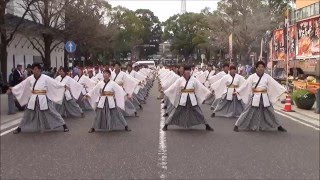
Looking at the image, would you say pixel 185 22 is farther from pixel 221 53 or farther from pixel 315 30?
pixel 315 30

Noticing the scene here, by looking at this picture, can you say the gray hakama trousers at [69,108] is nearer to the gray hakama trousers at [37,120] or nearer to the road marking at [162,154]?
the gray hakama trousers at [37,120]

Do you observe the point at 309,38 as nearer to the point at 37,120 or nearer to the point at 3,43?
the point at 3,43

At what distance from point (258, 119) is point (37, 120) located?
5.47 m

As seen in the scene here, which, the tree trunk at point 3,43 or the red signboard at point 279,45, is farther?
the red signboard at point 279,45

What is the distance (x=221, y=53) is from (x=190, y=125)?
6655cm

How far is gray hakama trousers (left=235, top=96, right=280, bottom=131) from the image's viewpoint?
1216cm

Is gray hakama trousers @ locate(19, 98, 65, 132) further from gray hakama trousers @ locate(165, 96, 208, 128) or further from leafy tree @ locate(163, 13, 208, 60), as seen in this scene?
leafy tree @ locate(163, 13, 208, 60)

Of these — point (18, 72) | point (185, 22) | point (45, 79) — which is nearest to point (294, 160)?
point (45, 79)

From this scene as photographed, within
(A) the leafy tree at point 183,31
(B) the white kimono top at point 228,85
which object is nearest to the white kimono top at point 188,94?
Answer: (B) the white kimono top at point 228,85

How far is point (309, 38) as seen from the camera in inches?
1011

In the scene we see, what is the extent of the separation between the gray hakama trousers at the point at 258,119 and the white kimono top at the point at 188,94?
107cm

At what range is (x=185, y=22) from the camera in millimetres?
102875

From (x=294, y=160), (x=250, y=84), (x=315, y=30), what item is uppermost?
(x=315, y=30)

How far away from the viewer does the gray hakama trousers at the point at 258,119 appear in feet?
39.9
